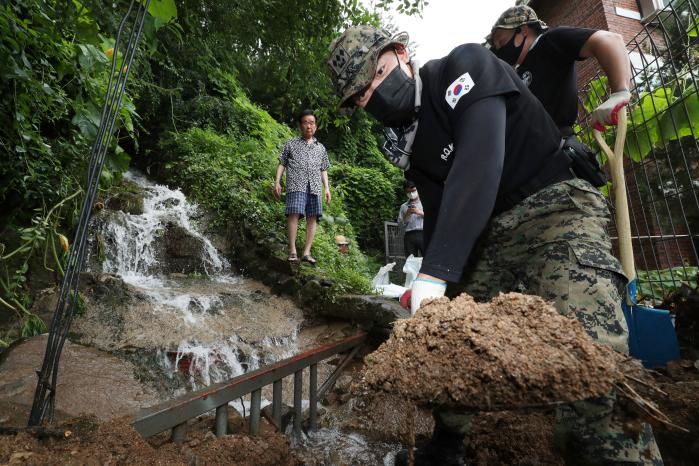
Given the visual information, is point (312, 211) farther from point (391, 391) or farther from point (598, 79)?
point (391, 391)

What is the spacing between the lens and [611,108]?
1.83 metres

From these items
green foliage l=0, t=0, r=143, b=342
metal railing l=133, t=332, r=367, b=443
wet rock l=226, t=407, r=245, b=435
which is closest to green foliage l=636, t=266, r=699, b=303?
metal railing l=133, t=332, r=367, b=443

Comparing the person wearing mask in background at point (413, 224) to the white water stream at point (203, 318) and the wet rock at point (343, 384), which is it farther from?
the wet rock at point (343, 384)

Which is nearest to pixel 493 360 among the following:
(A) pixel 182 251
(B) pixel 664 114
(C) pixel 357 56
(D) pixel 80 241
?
(C) pixel 357 56

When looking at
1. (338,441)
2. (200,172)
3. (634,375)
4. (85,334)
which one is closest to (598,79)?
(634,375)

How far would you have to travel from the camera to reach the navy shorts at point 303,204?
5.25m

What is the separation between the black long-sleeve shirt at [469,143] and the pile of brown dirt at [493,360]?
299 mm

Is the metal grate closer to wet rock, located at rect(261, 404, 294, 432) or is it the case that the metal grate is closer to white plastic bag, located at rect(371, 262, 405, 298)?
white plastic bag, located at rect(371, 262, 405, 298)

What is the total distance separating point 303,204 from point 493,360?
463 cm

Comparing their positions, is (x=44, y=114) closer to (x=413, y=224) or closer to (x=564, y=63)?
(x=564, y=63)

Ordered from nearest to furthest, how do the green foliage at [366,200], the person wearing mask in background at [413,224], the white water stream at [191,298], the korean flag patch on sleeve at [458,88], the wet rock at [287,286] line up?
the korean flag patch on sleeve at [458,88], the white water stream at [191,298], the wet rock at [287,286], the person wearing mask in background at [413,224], the green foliage at [366,200]

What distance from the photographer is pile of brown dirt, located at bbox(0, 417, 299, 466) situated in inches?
50.7

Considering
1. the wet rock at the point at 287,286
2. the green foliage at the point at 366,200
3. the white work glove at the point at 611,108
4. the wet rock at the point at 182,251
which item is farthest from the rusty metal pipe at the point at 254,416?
the green foliage at the point at 366,200

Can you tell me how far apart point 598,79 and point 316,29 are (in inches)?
111
